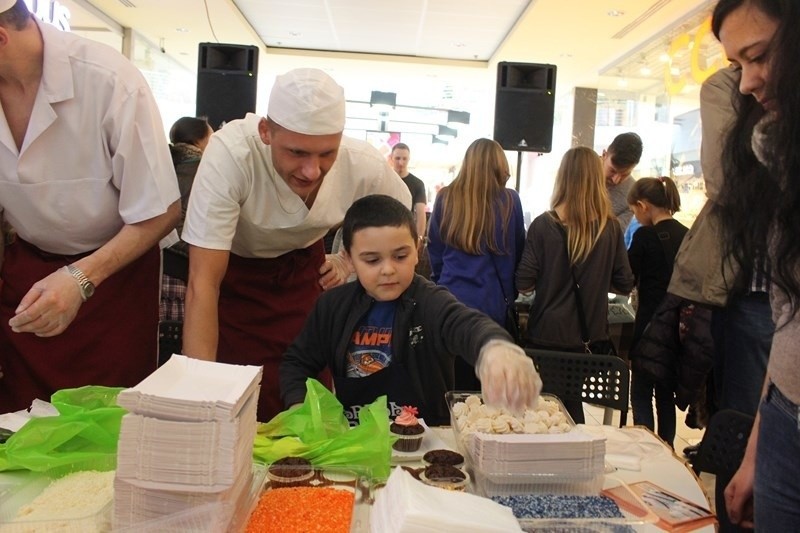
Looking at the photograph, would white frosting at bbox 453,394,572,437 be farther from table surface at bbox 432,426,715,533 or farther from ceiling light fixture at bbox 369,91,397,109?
ceiling light fixture at bbox 369,91,397,109

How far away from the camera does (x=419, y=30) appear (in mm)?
6930

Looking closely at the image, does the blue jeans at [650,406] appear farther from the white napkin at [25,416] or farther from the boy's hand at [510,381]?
the white napkin at [25,416]

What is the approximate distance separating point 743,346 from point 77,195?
5.94ft

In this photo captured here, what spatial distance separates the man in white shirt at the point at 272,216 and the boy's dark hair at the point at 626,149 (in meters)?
2.04

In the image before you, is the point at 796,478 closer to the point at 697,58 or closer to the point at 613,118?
the point at 697,58

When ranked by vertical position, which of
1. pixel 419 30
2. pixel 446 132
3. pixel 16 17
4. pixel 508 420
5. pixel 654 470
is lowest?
pixel 654 470

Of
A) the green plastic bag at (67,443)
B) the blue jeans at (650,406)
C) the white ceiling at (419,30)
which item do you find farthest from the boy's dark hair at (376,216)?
the white ceiling at (419,30)

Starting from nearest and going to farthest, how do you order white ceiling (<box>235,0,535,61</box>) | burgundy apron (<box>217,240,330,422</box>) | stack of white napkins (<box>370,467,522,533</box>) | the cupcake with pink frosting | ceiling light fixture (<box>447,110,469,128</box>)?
stack of white napkins (<box>370,467,522,533</box>)
the cupcake with pink frosting
burgundy apron (<box>217,240,330,422</box>)
white ceiling (<box>235,0,535,61</box>)
ceiling light fixture (<box>447,110,469,128</box>)

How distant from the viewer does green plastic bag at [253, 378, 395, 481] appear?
1.11 meters

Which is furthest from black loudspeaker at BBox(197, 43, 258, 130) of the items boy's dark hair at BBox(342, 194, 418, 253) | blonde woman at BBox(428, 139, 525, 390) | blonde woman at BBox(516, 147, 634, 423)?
boy's dark hair at BBox(342, 194, 418, 253)

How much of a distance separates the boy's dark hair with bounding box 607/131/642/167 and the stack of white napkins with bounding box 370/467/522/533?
317 centimetres

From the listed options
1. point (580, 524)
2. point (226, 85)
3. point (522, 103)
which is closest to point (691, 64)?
point (522, 103)

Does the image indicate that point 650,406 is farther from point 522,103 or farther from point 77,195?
point 522,103

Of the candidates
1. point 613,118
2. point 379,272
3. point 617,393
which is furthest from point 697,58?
point 379,272
